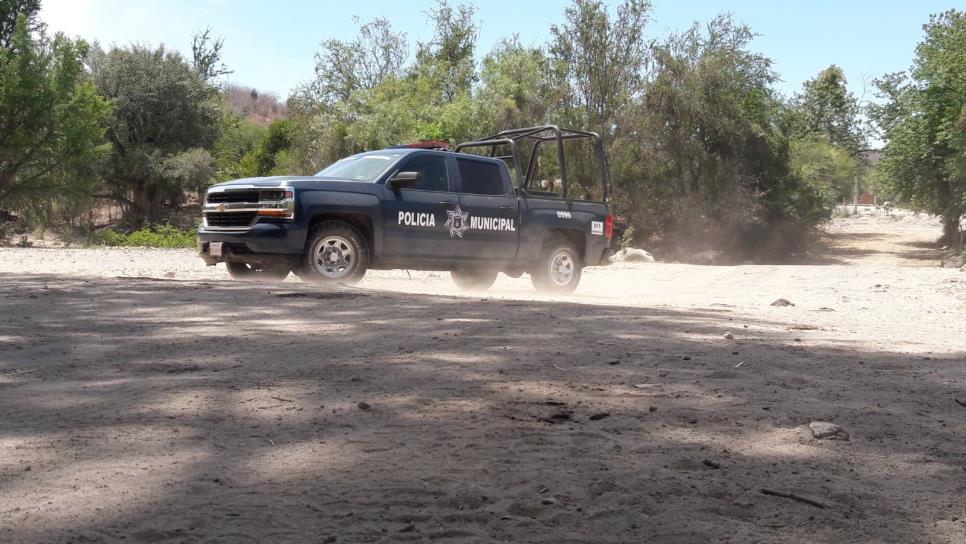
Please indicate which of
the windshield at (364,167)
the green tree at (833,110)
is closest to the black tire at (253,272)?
the windshield at (364,167)

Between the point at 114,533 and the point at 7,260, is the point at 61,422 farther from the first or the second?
the point at 7,260

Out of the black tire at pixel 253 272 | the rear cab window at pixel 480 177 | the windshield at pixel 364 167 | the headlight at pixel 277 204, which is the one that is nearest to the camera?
the headlight at pixel 277 204

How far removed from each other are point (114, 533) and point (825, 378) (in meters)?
3.76

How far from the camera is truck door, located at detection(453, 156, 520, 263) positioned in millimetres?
12070

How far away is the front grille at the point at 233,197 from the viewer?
35.3 ft

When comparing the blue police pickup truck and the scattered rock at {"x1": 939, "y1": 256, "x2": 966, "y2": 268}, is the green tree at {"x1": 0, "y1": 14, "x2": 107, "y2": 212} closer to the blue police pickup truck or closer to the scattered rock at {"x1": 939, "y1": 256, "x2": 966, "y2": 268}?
the blue police pickup truck

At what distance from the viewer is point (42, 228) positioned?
2873 cm

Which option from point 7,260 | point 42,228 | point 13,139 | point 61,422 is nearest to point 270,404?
point 61,422

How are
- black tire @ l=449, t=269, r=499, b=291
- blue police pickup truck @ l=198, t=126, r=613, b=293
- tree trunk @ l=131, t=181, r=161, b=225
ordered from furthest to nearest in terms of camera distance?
tree trunk @ l=131, t=181, r=161, b=225 → black tire @ l=449, t=269, r=499, b=291 → blue police pickup truck @ l=198, t=126, r=613, b=293

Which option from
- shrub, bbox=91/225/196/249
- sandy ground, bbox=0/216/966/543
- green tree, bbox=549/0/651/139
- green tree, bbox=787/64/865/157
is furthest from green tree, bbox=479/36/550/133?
green tree, bbox=787/64/865/157

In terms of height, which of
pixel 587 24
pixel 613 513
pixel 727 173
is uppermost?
→ pixel 587 24

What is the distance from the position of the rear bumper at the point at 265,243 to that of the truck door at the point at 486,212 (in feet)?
7.13

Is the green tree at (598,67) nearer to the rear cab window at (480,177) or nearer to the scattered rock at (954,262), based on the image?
the scattered rock at (954,262)

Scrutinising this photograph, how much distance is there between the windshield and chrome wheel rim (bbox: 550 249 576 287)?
285cm
